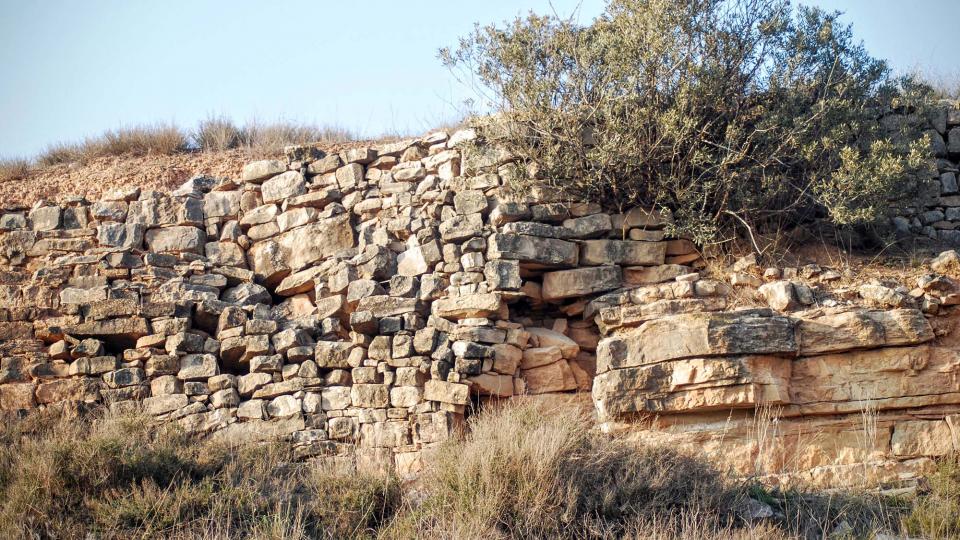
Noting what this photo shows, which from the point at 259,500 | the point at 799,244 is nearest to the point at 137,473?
the point at 259,500

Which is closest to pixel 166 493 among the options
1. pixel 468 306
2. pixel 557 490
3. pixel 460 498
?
pixel 460 498

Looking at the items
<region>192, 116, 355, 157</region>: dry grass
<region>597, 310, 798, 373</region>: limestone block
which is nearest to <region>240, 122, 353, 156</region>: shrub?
<region>192, 116, 355, 157</region>: dry grass

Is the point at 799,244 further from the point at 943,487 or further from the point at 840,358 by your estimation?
the point at 943,487

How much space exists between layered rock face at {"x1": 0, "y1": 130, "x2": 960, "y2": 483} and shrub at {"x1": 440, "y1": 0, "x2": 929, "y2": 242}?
1.47 feet

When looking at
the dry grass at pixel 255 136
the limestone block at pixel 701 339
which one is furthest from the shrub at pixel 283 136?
the limestone block at pixel 701 339

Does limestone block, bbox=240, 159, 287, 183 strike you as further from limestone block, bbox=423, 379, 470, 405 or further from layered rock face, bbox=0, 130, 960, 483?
limestone block, bbox=423, 379, 470, 405

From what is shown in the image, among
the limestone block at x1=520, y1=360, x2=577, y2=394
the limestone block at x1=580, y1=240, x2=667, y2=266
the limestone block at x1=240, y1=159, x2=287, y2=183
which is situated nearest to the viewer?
the limestone block at x1=520, y1=360, x2=577, y2=394

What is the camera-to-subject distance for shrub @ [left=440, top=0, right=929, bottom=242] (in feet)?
28.9

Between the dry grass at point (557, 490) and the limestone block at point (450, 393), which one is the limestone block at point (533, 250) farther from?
the dry grass at point (557, 490)

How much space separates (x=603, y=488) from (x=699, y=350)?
1.76 m

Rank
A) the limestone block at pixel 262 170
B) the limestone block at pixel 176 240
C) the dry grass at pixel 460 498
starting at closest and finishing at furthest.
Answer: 1. the dry grass at pixel 460 498
2. the limestone block at pixel 176 240
3. the limestone block at pixel 262 170

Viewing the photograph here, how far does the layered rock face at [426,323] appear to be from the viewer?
25.8 ft

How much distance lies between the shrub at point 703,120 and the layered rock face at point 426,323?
447 mm

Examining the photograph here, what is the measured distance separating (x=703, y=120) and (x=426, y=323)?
11.3 feet
